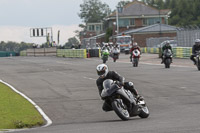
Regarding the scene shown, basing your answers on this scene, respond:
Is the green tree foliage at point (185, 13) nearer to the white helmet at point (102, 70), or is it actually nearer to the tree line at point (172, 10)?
the tree line at point (172, 10)

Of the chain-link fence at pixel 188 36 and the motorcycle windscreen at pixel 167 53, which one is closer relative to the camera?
the motorcycle windscreen at pixel 167 53

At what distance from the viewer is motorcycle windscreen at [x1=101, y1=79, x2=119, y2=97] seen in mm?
12477

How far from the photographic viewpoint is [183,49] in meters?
50.3

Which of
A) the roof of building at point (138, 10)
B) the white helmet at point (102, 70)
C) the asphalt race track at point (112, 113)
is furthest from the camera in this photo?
the roof of building at point (138, 10)

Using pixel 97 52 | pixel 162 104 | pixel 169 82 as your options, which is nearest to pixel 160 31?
pixel 97 52

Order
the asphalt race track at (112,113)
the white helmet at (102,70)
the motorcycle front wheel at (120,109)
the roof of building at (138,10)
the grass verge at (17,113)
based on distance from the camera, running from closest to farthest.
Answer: the asphalt race track at (112,113) < the motorcycle front wheel at (120,109) < the white helmet at (102,70) < the grass verge at (17,113) < the roof of building at (138,10)

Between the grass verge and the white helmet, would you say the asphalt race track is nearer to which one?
the grass verge

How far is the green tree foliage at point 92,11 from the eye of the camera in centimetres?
17238

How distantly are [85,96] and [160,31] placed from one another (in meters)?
77.9

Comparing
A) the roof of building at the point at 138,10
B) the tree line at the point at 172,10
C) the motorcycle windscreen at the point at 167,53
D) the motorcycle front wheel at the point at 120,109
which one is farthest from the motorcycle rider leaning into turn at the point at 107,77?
the tree line at the point at 172,10

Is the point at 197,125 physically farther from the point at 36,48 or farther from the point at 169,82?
the point at 36,48

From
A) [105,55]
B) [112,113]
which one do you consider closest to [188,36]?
[105,55]

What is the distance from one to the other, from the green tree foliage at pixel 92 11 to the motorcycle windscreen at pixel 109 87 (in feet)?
522

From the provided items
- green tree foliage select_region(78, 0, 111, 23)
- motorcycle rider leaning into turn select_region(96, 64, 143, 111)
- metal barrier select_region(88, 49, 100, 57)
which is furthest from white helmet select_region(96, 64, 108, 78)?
green tree foliage select_region(78, 0, 111, 23)
